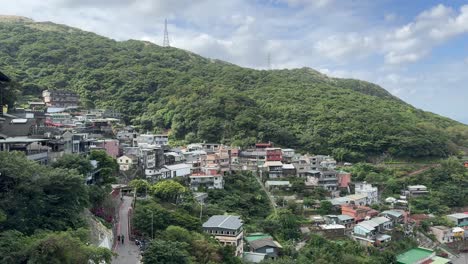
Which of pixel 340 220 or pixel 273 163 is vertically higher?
pixel 273 163

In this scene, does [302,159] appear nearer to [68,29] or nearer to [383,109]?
[383,109]

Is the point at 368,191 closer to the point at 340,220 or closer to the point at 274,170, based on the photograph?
the point at 340,220

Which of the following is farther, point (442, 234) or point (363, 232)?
point (442, 234)

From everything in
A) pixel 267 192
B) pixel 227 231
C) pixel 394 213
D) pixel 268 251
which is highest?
pixel 267 192

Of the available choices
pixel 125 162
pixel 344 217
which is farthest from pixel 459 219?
pixel 125 162

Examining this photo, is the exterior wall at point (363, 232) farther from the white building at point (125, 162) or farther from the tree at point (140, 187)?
the white building at point (125, 162)

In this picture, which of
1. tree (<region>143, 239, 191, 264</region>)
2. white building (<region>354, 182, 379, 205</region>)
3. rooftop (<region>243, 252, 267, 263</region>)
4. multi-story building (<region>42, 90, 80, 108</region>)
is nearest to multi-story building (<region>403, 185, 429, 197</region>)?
white building (<region>354, 182, 379, 205</region>)

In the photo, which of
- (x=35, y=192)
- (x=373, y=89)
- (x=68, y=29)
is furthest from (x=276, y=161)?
(x=68, y=29)

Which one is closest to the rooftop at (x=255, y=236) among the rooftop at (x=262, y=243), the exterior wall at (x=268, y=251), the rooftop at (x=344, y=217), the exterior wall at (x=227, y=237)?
the rooftop at (x=262, y=243)
